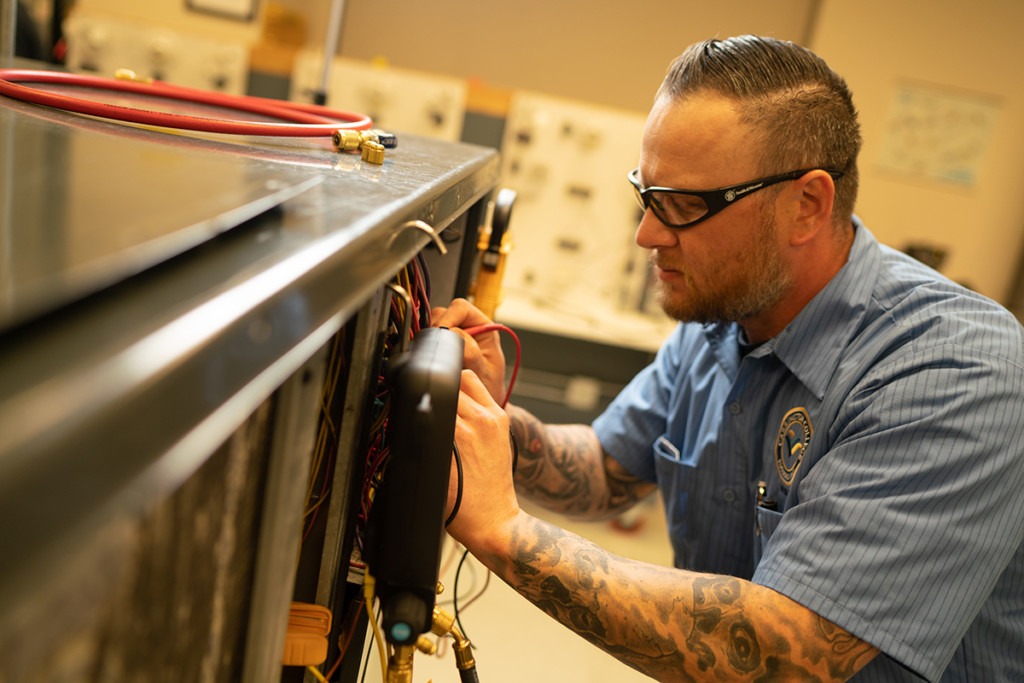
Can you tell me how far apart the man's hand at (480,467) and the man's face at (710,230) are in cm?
58

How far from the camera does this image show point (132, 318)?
23 cm

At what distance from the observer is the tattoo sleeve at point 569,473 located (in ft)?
4.43

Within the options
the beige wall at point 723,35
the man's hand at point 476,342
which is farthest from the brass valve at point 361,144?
the beige wall at point 723,35

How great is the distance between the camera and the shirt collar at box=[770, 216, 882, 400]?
1141 mm

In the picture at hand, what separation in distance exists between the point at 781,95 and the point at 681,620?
0.81 m

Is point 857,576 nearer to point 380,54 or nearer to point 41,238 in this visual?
point 41,238

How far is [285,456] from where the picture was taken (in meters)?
0.40

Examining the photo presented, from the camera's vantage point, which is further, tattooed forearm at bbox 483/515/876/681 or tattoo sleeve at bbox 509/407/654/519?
tattoo sleeve at bbox 509/407/654/519

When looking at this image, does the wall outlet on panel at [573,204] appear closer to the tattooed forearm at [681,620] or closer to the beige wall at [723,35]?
the beige wall at [723,35]

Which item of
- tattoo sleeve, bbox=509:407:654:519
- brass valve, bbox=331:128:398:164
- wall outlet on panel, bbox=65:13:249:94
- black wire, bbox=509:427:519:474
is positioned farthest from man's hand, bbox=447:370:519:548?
wall outlet on panel, bbox=65:13:249:94

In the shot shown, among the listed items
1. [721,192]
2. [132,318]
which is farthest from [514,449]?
[132,318]

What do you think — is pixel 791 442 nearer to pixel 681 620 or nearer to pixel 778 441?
pixel 778 441

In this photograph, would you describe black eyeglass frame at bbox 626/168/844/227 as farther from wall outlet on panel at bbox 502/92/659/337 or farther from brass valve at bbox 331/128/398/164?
wall outlet on panel at bbox 502/92/659/337

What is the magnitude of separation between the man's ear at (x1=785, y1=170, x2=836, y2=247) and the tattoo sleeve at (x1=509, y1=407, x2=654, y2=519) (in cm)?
55
